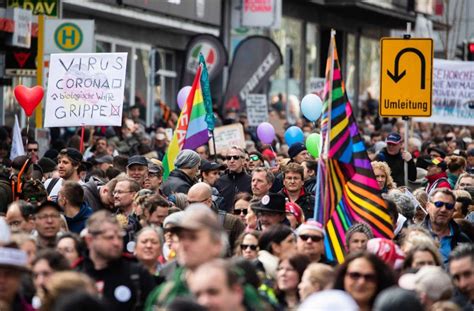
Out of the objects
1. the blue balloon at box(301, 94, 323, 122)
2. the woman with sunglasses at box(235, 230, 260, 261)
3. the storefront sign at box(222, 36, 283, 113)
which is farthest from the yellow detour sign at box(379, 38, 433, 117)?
the storefront sign at box(222, 36, 283, 113)

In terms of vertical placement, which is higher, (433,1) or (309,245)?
(433,1)

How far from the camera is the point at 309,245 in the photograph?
38.1ft

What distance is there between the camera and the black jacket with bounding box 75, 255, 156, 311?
9.96 meters

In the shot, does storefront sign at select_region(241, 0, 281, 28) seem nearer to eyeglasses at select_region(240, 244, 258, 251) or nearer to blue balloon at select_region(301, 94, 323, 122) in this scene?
blue balloon at select_region(301, 94, 323, 122)

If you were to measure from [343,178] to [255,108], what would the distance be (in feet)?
58.0

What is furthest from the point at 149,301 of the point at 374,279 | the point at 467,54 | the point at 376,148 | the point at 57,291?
the point at 467,54

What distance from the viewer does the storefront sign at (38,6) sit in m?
26.6

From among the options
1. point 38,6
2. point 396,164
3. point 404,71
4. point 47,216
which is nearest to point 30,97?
point 396,164

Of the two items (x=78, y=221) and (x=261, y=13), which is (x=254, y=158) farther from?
(x=261, y=13)

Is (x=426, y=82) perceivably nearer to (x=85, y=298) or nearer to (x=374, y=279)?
(x=374, y=279)

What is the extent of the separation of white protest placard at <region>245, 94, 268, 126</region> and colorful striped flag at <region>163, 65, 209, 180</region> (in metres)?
11.0

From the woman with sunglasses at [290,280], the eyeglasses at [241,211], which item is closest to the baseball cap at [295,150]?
the eyeglasses at [241,211]

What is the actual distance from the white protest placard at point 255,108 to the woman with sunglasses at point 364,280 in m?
20.5

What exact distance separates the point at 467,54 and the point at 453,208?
1941cm
